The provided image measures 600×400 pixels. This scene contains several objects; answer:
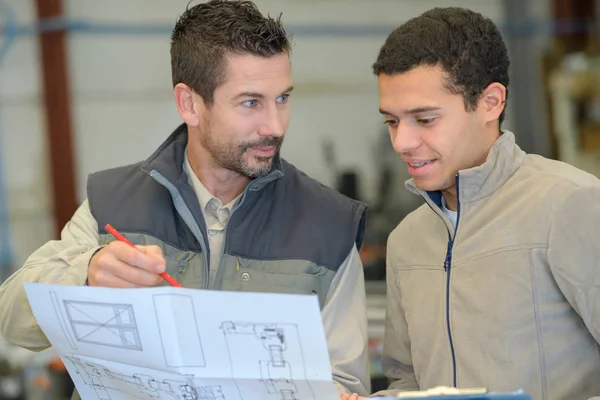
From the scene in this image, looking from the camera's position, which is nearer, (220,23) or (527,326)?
(527,326)

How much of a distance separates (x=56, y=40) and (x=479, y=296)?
3.21 metres

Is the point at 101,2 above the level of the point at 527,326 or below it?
above

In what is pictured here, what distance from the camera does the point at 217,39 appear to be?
1772mm

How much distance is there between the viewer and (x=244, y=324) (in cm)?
123

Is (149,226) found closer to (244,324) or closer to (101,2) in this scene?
(244,324)

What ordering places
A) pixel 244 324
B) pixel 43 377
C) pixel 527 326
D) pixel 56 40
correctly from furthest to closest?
pixel 56 40
pixel 43 377
pixel 527 326
pixel 244 324

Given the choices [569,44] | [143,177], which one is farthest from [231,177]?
[569,44]

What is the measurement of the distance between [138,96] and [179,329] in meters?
3.24

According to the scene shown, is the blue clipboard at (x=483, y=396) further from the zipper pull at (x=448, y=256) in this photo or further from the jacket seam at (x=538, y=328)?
the zipper pull at (x=448, y=256)

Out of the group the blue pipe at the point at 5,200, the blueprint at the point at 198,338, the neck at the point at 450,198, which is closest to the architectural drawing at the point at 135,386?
the blueprint at the point at 198,338

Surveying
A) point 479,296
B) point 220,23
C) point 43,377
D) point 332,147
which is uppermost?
point 220,23

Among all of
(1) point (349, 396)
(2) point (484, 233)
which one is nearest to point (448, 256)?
(2) point (484, 233)

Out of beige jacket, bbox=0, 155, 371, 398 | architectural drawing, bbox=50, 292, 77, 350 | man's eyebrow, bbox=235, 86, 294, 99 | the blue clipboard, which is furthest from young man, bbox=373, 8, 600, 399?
architectural drawing, bbox=50, 292, 77, 350

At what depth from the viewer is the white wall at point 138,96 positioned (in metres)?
4.26
